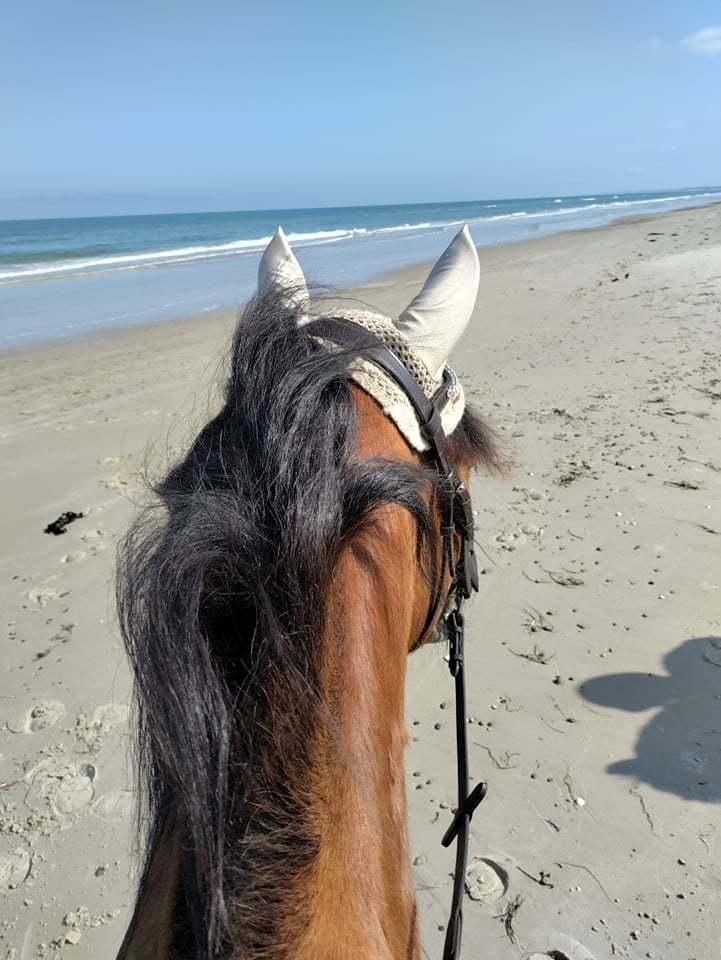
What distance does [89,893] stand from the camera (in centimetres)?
246

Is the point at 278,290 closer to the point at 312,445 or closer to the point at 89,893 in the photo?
the point at 312,445

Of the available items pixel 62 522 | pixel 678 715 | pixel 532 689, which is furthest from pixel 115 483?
pixel 678 715

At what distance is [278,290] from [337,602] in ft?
2.28

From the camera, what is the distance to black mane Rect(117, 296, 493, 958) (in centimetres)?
74

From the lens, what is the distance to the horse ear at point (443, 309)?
143 cm

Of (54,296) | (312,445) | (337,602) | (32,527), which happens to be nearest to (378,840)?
(337,602)

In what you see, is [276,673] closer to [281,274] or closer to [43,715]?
[281,274]

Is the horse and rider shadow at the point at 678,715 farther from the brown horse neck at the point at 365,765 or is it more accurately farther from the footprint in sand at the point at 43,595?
the footprint in sand at the point at 43,595

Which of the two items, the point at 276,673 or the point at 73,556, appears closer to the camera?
the point at 276,673

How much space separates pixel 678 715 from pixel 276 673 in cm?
276

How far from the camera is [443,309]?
1474mm

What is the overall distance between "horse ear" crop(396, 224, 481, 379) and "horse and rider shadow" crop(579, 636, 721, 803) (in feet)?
6.99

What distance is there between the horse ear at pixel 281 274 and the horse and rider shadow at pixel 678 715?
7.75 feet

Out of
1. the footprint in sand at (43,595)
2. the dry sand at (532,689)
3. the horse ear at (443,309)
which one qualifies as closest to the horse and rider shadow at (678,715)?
the dry sand at (532,689)
